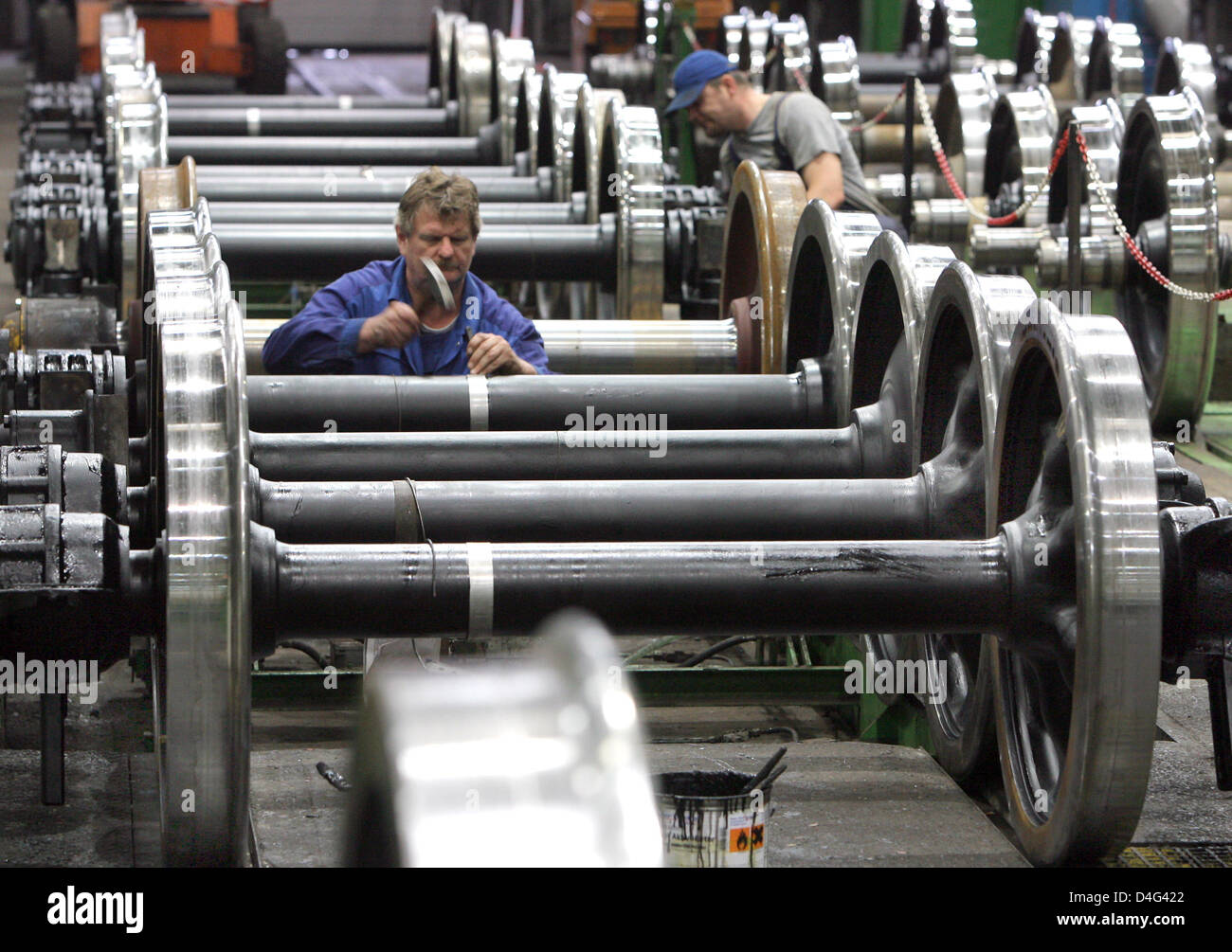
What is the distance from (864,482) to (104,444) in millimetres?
1545

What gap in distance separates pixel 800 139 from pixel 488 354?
2.61 m

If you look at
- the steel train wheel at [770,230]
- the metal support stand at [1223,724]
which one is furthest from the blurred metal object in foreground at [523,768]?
the steel train wheel at [770,230]

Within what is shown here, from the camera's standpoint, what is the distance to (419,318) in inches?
173

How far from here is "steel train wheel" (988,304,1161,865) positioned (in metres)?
2.67

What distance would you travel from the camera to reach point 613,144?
6.60 meters

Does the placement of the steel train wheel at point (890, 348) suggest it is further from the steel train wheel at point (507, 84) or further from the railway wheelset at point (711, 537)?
the steel train wheel at point (507, 84)

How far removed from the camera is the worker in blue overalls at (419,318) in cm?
424

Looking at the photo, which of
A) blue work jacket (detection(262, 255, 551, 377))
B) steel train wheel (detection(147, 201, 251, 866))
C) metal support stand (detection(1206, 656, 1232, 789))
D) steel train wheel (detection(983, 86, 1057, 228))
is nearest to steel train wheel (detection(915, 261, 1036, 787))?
metal support stand (detection(1206, 656, 1232, 789))

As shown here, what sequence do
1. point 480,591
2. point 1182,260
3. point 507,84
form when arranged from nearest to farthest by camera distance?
point 480,591, point 1182,260, point 507,84

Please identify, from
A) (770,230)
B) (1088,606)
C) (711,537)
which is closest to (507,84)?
(770,230)

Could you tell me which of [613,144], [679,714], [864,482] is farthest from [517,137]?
[864,482]

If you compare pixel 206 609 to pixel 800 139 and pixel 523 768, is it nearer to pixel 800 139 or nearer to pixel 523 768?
pixel 523 768
